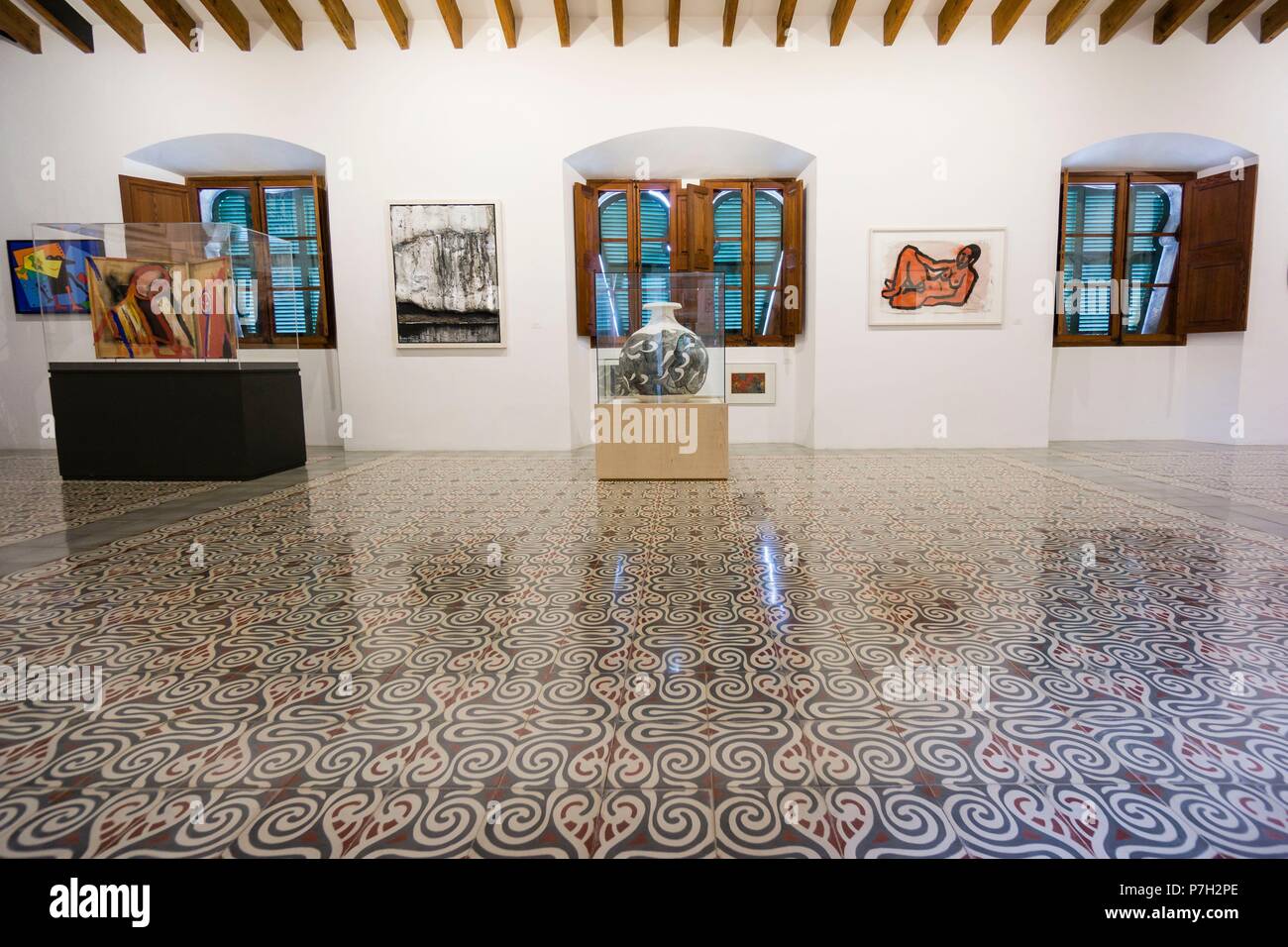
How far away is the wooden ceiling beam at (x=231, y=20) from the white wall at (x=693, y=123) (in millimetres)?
150

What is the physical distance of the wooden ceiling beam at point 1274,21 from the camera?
24.9 ft

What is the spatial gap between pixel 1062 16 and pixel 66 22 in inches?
438

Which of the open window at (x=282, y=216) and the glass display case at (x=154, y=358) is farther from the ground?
the open window at (x=282, y=216)

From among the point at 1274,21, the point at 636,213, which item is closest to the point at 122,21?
the point at 636,213

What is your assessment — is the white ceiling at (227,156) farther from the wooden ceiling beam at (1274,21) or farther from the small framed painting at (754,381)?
the wooden ceiling beam at (1274,21)

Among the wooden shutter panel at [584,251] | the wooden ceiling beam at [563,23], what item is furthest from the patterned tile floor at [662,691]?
the wooden ceiling beam at [563,23]

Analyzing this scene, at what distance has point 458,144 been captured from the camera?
26.7 ft

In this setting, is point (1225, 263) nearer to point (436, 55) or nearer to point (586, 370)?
point (586, 370)

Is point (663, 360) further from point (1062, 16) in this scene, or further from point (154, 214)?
point (154, 214)

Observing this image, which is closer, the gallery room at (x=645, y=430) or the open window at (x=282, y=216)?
the gallery room at (x=645, y=430)

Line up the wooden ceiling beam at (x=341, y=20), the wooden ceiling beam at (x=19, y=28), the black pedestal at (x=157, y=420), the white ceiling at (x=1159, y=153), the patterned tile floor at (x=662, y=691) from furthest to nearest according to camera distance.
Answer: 1. the white ceiling at (x=1159, y=153)
2. the wooden ceiling beam at (x=19, y=28)
3. the wooden ceiling beam at (x=341, y=20)
4. the black pedestal at (x=157, y=420)
5. the patterned tile floor at (x=662, y=691)

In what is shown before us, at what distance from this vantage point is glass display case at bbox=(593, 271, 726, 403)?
21.0 feet

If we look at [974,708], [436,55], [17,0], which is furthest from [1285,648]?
[17,0]
